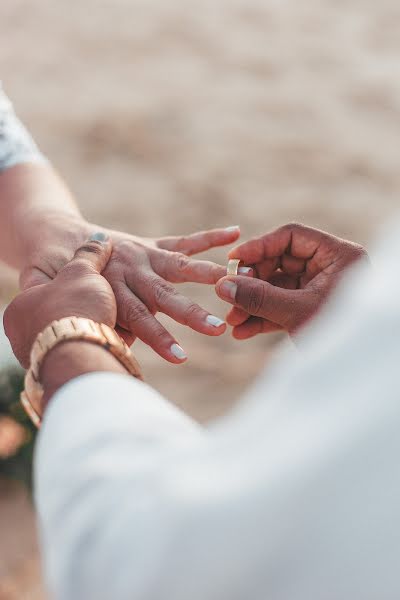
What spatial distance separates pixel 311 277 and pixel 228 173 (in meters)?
2.49

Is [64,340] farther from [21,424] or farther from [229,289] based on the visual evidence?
[21,424]

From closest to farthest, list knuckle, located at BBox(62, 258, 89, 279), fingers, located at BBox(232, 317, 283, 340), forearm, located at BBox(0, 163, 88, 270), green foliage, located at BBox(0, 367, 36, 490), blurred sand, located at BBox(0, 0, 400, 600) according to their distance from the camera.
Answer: knuckle, located at BBox(62, 258, 89, 279)
fingers, located at BBox(232, 317, 283, 340)
forearm, located at BBox(0, 163, 88, 270)
green foliage, located at BBox(0, 367, 36, 490)
blurred sand, located at BBox(0, 0, 400, 600)

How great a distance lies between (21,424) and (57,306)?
1.51 m

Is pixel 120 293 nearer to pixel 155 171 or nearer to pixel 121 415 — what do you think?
pixel 121 415

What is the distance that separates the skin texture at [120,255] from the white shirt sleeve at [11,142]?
2cm

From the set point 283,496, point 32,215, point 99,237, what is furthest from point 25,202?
point 283,496

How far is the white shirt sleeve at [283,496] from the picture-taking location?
0.58 m

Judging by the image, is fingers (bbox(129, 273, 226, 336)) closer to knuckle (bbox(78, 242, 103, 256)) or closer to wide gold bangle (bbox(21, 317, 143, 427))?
knuckle (bbox(78, 242, 103, 256))

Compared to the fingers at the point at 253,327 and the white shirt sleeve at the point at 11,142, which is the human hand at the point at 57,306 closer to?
the fingers at the point at 253,327

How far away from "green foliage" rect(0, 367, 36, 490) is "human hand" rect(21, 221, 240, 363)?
3.30ft

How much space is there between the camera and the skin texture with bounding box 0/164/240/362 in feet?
4.98

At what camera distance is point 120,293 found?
156 centimetres

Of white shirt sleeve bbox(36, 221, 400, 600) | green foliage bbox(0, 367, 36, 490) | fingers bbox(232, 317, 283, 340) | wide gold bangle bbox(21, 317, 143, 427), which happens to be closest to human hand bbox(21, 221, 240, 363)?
fingers bbox(232, 317, 283, 340)

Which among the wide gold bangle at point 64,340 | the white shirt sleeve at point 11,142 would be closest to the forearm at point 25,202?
the white shirt sleeve at point 11,142
